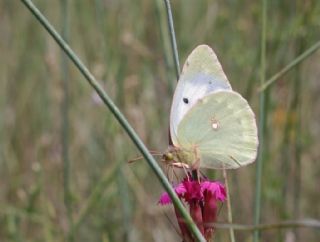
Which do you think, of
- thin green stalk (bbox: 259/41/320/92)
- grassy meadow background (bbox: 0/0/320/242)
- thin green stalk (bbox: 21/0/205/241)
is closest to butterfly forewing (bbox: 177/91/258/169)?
thin green stalk (bbox: 259/41/320/92)

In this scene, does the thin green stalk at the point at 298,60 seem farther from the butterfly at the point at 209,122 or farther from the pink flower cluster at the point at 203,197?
the pink flower cluster at the point at 203,197

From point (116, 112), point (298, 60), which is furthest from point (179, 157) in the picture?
point (116, 112)

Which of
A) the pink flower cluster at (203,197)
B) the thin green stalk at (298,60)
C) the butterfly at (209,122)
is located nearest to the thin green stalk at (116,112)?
the pink flower cluster at (203,197)

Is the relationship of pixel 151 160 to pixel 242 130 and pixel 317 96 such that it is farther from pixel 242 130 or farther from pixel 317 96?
pixel 317 96

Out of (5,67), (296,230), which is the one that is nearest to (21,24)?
(5,67)

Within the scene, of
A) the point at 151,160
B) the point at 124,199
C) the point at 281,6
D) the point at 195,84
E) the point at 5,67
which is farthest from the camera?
the point at 5,67

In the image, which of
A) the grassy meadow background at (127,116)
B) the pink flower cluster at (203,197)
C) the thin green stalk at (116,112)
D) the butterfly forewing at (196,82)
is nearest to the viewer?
the thin green stalk at (116,112)

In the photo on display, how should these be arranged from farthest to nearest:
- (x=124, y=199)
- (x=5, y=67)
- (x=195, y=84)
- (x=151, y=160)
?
(x=5, y=67)
(x=124, y=199)
(x=195, y=84)
(x=151, y=160)
